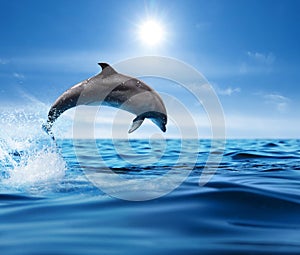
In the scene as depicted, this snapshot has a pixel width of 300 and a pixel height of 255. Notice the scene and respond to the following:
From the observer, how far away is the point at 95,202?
4.66 meters

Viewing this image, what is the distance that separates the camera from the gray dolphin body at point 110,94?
9.77 metres

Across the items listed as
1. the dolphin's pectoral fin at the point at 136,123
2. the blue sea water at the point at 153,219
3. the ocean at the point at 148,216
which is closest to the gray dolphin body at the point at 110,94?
the dolphin's pectoral fin at the point at 136,123

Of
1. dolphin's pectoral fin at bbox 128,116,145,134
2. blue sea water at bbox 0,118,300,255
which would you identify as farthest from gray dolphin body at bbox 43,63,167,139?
blue sea water at bbox 0,118,300,255

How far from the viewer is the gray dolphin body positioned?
977cm

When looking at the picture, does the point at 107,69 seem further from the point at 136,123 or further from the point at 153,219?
the point at 153,219

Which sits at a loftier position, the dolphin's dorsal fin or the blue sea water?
the dolphin's dorsal fin

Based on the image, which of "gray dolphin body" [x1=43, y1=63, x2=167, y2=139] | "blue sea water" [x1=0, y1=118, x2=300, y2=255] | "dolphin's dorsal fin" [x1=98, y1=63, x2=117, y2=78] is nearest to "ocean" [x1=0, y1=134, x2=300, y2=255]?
"blue sea water" [x1=0, y1=118, x2=300, y2=255]

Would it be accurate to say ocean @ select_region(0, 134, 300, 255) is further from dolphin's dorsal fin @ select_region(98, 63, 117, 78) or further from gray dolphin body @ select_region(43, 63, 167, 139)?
dolphin's dorsal fin @ select_region(98, 63, 117, 78)

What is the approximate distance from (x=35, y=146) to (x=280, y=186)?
5.99 m

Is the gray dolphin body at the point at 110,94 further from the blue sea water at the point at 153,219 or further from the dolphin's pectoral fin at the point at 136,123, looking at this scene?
the blue sea water at the point at 153,219

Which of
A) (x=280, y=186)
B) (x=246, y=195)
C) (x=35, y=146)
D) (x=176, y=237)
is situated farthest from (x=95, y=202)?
(x=35, y=146)

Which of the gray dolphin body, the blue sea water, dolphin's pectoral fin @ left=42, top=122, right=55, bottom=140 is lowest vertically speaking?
the blue sea water

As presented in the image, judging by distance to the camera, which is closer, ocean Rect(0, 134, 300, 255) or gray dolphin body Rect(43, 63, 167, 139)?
ocean Rect(0, 134, 300, 255)

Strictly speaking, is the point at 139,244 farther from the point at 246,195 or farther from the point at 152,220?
the point at 246,195
